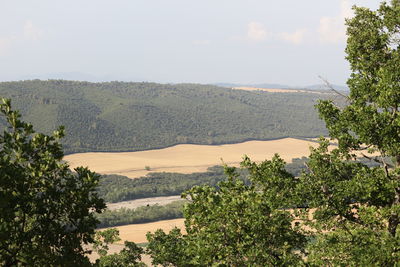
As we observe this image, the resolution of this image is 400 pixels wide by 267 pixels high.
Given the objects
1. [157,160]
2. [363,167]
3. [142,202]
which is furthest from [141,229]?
[157,160]

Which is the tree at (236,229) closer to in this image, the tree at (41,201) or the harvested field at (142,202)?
the tree at (41,201)

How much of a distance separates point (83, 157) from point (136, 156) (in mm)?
22503

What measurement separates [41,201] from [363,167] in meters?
13.0

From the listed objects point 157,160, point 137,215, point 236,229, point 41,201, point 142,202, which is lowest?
point 142,202

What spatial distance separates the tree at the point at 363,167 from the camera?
14.8 metres

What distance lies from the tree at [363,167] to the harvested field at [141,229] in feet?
235

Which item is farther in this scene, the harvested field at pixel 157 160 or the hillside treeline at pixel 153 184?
the harvested field at pixel 157 160

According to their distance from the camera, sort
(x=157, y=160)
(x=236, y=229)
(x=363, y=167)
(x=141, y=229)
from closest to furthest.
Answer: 1. (x=236, y=229)
2. (x=363, y=167)
3. (x=141, y=229)
4. (x=157, y=160)

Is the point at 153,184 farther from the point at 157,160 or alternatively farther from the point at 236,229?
the point at 236,229

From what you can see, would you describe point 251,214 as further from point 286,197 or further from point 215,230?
point 286,197

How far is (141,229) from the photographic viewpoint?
95375 millimetres

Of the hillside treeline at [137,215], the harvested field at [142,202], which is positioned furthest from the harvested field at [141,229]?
the harvested field at [142,202]

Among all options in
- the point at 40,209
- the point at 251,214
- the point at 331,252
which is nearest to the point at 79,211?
the point at 40,209

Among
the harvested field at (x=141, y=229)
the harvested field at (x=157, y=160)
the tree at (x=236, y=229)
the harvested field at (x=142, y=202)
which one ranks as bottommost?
the harvested field at (x=142, y=202)
